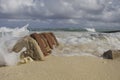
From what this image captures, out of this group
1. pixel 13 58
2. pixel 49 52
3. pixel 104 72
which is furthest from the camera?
pixel 49 52

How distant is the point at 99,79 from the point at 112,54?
2789 mm

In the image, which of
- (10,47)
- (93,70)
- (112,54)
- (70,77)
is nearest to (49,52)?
(10,47)

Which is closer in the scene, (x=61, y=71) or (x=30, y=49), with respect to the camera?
(x=61, y=71)

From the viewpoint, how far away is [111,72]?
5.73 m

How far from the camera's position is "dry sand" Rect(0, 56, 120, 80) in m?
4.93

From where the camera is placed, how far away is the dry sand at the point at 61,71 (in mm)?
4930

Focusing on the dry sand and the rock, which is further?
the rock

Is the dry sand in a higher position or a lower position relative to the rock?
lower

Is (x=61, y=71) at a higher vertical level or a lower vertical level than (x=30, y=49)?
lower

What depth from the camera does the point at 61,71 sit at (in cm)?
535

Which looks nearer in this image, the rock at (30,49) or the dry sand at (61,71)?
the dry sand at (61,71)

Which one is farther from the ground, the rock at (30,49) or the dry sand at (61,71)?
the rock at (30,49)

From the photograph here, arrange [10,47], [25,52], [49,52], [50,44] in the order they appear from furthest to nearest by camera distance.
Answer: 1. [50,44]
2. [49,52]
3. [10,47]
4. [25,52]

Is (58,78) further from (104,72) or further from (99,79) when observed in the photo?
(104,72)
